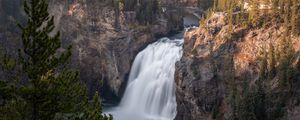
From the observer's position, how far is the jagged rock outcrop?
54.6 metres

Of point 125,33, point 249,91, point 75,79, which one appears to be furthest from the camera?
point 125,33

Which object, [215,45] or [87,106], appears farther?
[215,45]

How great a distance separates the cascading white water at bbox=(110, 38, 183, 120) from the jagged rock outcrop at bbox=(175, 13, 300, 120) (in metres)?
4.92

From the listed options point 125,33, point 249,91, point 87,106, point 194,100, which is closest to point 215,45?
point 194,100

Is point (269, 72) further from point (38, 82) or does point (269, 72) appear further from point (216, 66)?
point (38, 82)

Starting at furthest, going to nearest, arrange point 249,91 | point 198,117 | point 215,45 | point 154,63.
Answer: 1. point 154,63
2. point 215,45
3. point 198,117
4. point 249,91

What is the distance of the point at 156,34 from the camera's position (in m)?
84.4

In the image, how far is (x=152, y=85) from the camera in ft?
223

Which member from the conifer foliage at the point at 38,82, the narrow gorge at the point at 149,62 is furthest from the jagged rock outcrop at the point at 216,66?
the conifer foliage at the point at 38,82

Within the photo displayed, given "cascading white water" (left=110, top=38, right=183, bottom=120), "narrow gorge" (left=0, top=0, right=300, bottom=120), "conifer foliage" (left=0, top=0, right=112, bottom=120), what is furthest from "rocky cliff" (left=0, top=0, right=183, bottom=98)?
"conifer foliage" (left=0, top=0, right=112, bottom=120)

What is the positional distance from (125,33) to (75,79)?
5843 cm

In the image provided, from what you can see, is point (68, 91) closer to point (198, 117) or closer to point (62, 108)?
point (62, 108)

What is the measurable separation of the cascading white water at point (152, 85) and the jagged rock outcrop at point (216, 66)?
492 cm

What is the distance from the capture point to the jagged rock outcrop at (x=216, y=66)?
54625mm
